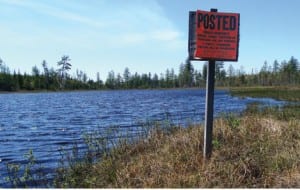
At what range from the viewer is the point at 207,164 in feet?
19.9

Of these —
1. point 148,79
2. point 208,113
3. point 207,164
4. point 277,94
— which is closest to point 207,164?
point 207,164

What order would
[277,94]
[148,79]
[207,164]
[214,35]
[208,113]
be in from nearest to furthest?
[207,164] < [214,35] < [208,113] < [277,94] < [148,79]

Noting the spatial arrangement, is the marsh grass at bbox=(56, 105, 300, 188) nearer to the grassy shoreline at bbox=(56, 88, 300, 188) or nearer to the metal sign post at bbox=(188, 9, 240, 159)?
the grassy shoreline at bbox=(56, 88, 300, 188)

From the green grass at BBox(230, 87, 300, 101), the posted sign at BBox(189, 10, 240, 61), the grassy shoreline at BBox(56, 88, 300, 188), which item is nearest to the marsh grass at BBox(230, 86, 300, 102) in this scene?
the green grass at BBox(230, 87, 300, 101)

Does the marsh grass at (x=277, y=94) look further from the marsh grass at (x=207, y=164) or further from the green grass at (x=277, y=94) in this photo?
the marsh grass at (x=207, y=164)

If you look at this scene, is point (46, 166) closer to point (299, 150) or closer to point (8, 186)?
point (8, 186)

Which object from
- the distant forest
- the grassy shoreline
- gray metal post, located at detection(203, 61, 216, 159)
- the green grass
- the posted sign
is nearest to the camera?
the grassy shoreline

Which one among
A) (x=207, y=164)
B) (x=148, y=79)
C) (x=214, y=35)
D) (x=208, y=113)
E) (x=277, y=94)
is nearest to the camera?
(x=207, y=164)

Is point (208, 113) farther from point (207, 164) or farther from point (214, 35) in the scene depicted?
point (214, 35)

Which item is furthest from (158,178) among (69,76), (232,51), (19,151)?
(69,76)

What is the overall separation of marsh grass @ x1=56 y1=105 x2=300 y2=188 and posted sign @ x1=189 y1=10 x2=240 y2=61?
1805 mm

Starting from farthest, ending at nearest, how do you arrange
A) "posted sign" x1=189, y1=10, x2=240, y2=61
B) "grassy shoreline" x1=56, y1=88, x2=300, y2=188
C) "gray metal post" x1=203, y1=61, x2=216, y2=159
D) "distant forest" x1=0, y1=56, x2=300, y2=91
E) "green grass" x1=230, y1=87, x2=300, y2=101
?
"distant forest" x1=0, y1=56, x2=300, y2=91
"green grass" x1=230, y1=87, x2=300, y2=101
"gray metal post" x1=203, y1=61, x2=216, y2=159
"posted sign" x1=189, y1=10, x2=240, y2=61
"grassy shoreline" x1=56, y1=88, x2=300, y2=188

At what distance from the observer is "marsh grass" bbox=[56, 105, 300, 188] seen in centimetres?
559

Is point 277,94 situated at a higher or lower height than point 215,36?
lower
